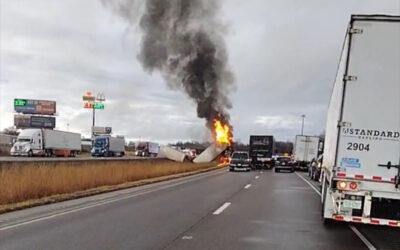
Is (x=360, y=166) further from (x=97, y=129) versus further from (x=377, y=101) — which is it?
(x=97, y=129)

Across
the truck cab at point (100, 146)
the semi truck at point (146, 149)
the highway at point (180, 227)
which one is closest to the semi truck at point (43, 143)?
the truck cab at point (100, 146)

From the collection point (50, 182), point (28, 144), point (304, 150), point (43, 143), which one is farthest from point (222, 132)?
point (50, 182)

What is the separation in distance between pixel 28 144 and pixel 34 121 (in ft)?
175

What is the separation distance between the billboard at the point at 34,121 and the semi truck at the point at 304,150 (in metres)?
69.0

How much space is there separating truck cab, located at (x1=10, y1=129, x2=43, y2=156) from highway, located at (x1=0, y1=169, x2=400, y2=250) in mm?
46466

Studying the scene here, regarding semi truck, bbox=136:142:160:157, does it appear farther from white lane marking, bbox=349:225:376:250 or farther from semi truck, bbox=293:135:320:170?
white lane marking, bbox=349:225:376:250

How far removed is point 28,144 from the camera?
62875 mm

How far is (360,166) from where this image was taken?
10.9 m

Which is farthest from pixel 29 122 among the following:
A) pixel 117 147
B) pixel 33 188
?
pixel 33 188

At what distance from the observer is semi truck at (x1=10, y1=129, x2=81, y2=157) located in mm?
62594

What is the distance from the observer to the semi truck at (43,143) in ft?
205

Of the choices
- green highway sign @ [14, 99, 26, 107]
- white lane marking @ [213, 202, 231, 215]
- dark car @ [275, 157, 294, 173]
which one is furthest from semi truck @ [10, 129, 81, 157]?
white lane marking @ [213, 202, 231, 215]

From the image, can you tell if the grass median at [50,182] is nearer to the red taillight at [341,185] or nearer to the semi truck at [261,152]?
the red taillight at [341,185]

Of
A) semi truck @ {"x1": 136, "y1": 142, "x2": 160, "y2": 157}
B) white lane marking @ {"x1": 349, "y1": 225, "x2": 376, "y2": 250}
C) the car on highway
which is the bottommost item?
semi truck @ {"x1": 136, "y1": 142, "x2": 160, "y2": 157}
